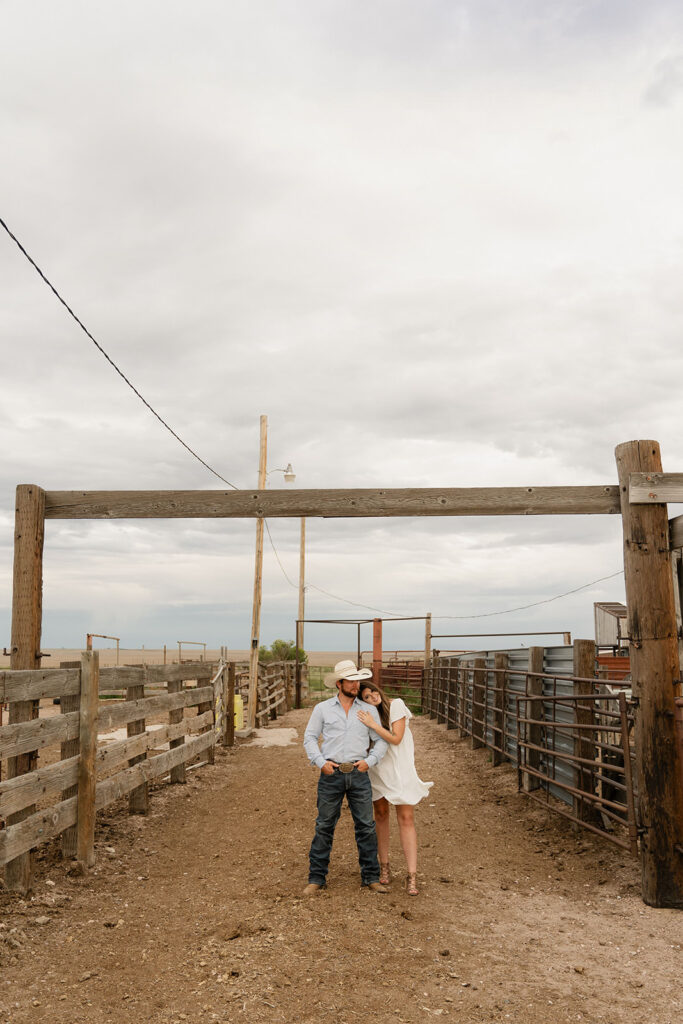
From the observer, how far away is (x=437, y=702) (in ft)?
66.1

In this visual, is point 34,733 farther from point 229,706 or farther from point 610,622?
point 610,622

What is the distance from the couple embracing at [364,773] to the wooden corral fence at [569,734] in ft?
5.58

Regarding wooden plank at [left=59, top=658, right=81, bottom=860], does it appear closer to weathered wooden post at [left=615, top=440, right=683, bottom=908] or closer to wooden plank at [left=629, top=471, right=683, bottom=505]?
weathered wooden post at [left=615, top=440, right=683, bottom=908]

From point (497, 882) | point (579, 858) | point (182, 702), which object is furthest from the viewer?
point (182, 702)

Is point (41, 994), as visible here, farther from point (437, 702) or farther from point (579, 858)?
point (437, 702)

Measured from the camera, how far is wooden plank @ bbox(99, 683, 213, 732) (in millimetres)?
7117

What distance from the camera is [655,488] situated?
20.2 ft

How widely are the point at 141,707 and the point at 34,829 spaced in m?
2.44

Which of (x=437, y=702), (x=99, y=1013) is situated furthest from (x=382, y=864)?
(x=437, y=702)

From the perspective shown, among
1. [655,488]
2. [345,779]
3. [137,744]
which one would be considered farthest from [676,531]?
[137,744]

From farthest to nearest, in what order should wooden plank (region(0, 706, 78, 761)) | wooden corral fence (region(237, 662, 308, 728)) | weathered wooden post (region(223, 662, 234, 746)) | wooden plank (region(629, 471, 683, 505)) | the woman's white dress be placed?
wooden corral fence (region(237, 662, 308, 728))
weathered wooden post (region(223, 662, 234, 746))
wooden plank (region(629, 471, 683, 505))
the woman's white dress
wooden plank (region(0, 706, 78, 761))

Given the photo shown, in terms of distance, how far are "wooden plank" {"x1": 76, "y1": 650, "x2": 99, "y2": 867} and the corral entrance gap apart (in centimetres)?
55

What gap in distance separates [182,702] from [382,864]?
4498 millimetres

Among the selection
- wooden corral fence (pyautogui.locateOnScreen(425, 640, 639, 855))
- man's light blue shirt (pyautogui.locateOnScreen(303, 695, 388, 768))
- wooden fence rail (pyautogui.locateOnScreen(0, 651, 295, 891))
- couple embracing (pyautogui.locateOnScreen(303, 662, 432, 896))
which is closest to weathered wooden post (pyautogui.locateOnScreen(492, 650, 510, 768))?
wooden corral fence (pyautogui.locateOnScreen(425, 640, 639, 855))
